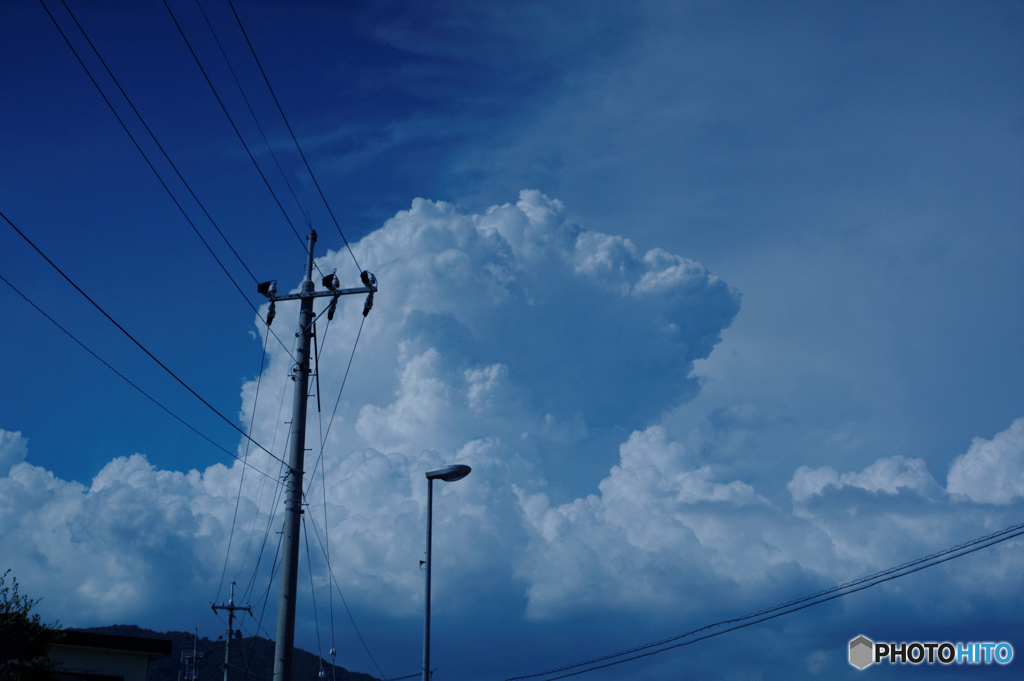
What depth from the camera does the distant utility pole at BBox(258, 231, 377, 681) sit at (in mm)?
16844

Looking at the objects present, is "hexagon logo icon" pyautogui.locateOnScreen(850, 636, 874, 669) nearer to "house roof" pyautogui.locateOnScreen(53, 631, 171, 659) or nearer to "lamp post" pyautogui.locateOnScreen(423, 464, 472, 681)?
"lamp post" pyautogui.locateOnScreen(423, 464, 472, 681)

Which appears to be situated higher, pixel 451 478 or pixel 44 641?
pixel 451 478

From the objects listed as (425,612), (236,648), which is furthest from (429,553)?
(236,648)

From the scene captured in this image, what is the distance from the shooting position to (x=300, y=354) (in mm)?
19344

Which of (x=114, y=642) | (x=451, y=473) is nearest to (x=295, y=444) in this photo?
(x=451, y=473)

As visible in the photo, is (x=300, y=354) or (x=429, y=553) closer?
(x=300, y=354)

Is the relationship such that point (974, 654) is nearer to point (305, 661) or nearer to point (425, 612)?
point (425, 612)

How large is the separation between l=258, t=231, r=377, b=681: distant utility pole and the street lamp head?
14.9 ft

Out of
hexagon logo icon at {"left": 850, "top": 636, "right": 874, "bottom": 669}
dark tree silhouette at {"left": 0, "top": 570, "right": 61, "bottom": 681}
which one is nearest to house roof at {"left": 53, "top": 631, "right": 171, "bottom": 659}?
dark tree silhouette at {"left": 0, "top": 570, "right": 61, "bottom": 681}

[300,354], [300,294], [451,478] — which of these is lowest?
[451,478]

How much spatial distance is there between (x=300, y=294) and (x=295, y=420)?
3.20m

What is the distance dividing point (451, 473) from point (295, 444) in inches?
Result: 194

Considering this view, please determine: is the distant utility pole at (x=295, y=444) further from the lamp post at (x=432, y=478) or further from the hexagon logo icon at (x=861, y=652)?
the hexagon logo icon at (x=861, y=652)

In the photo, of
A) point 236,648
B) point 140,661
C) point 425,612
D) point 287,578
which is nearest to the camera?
point 287,578
